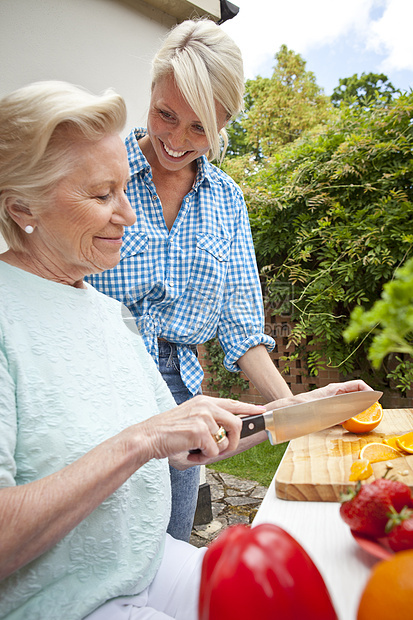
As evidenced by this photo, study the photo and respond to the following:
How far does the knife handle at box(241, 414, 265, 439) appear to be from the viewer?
57.0 inches

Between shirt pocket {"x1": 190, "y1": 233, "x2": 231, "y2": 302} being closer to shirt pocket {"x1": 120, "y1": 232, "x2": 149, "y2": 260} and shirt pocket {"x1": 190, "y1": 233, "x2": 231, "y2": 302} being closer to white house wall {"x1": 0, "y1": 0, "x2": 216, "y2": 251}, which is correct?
shirt pocket {"x1": 120, "y1": 232, "x2": 149, "y2": 260}

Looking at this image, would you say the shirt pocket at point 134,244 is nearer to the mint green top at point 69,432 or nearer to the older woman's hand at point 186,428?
the mint green top at point 69,432

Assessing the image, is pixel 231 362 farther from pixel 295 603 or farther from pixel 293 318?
pixel 293 318

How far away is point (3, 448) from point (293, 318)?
14.7 ft

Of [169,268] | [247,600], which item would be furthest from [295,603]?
[169,268]

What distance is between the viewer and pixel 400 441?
63.7 inches

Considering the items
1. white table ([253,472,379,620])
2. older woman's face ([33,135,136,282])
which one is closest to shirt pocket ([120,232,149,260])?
older woman's face ([33,135,136,282])

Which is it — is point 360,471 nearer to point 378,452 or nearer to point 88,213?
point 378,452

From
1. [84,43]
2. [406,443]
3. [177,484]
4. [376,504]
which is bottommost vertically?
[177,484]

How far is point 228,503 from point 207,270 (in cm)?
318

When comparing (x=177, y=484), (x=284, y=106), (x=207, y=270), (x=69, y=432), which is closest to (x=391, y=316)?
(x=69, y=432)

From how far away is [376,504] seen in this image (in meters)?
0.90

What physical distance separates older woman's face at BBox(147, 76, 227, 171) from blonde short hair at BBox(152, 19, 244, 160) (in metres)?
0.04

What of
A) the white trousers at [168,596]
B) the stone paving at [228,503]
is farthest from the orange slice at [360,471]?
the stone paving at [228,503]
